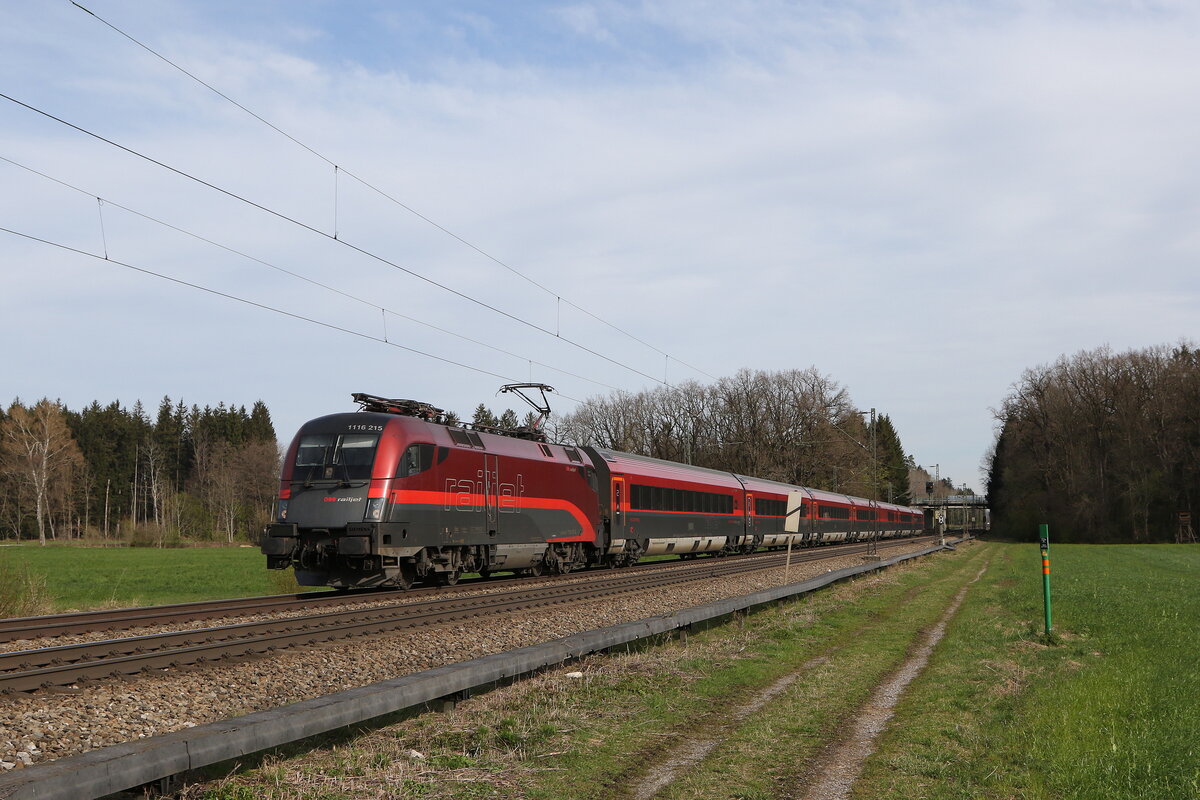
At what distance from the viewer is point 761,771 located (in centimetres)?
668

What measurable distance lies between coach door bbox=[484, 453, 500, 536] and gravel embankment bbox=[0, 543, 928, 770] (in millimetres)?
6117

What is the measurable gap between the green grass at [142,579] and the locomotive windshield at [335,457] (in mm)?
5569

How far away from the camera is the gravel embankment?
771 centimetres

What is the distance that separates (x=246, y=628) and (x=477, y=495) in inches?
334

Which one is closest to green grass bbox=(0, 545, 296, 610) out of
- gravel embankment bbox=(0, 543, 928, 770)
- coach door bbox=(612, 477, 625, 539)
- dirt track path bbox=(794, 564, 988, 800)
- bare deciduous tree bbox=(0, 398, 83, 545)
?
gravel embankment bbox=(0, 543, 928, 770)

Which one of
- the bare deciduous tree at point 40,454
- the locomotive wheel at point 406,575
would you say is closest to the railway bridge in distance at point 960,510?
the bare deciduous tree at point 40,454

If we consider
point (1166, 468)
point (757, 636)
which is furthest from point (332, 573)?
point (1166, 468)

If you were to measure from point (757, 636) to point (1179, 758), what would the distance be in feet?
24.6

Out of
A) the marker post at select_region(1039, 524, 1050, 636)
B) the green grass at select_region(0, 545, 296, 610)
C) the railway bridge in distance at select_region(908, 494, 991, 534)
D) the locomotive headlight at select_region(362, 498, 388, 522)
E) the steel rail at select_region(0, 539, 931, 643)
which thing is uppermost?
the locomotive headlight at select_region(362, 498, 388, 522)

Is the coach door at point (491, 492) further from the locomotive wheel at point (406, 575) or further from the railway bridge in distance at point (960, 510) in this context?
the railway bridge in distance at point (960, 510)

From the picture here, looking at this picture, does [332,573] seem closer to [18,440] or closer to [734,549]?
[734,549]

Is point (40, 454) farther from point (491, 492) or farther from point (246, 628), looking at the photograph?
point (246, 628)

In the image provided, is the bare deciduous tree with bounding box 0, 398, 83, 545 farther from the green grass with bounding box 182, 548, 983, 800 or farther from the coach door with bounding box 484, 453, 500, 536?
the green grass with bounding box 182, 548, 983, 800

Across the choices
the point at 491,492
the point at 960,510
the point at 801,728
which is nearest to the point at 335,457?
the point at 491,492
